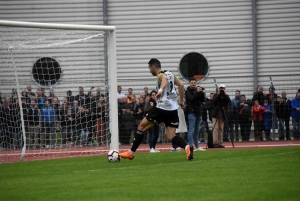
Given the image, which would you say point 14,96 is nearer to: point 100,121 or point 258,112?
point 100,121

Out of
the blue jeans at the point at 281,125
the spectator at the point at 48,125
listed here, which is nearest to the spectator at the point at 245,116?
the blue jeans at the point at 281,125

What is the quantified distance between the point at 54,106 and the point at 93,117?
1.93 metres

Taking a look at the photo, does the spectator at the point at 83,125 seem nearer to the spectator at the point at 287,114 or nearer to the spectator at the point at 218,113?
the spectator at the point at 218,113

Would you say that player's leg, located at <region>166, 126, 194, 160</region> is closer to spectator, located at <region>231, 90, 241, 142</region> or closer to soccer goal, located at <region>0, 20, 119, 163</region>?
soccer goal, located at <region>0, 20, 119, 163</region>

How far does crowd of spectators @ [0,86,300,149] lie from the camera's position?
18.0 metres

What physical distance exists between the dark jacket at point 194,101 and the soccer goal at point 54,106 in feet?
7.72

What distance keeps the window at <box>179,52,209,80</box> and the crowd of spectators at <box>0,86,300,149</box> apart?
3.69 metres

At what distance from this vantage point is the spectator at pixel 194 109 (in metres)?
18.1

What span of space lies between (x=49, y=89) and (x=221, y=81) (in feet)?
23.1

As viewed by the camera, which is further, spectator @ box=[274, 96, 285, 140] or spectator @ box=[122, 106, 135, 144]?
spectator @ box=[274, 96, 285, 140]

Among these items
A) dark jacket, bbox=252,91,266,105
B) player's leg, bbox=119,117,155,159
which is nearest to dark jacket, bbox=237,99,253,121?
dark jacket, bbox=252,91,266,105

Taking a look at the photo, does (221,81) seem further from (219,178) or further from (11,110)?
(219,178)

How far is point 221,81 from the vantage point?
24734mm

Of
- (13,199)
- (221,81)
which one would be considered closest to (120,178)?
(13,199)
